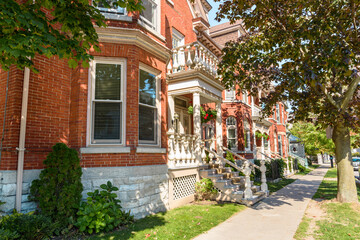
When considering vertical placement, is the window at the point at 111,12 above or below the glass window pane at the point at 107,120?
above

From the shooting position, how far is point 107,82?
686 cm

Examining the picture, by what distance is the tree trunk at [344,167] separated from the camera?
8.47 meters

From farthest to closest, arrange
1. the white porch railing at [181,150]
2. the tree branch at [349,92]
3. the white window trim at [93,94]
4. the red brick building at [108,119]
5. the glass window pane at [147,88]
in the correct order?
the white porch railing at [181,150] < the tree branch at [349,92] < the glass window pane at [147,88] < the white window trim at [93,94] < the red brick building at [108,119]

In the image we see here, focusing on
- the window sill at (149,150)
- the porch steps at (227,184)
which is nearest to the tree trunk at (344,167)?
the porch steps at (227,184)

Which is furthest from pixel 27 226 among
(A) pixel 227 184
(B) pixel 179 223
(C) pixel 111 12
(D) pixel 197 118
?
(A) pixel 227 184

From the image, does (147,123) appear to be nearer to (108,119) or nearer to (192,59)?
(108,119)

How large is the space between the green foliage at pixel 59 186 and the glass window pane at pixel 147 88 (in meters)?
2.82

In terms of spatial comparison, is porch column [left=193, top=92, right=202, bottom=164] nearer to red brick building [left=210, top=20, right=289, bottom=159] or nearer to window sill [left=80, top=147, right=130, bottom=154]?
window sill [left=80, top=147, right=130, bottom=154]

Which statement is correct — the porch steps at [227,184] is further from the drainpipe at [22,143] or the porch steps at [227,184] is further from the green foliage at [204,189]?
the drainpipe at [22,143]

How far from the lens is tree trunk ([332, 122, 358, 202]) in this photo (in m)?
8.47

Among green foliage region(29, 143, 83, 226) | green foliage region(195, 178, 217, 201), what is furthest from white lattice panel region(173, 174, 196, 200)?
green foliage region(29, 143, 83, 226)

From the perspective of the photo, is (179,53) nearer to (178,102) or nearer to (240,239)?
(178,102)

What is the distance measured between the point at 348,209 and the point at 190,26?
37.3 feet

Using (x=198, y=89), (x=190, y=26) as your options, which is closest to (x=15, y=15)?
(x=198, y=89)
